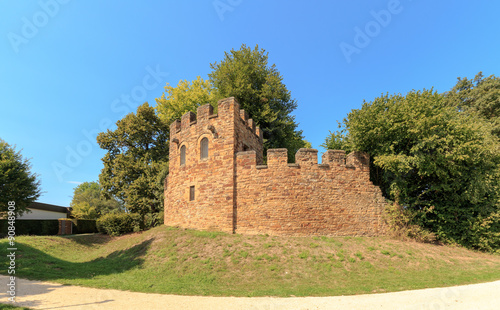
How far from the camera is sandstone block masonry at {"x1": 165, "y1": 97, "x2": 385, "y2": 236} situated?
13953 mm

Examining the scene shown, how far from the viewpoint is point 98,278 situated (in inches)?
437

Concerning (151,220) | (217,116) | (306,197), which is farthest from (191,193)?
(151,220)

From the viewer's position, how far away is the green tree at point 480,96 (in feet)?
78.3

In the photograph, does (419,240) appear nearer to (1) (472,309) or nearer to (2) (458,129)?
(2) (458,129)

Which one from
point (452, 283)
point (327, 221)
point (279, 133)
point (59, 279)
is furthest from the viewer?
point (279, 133)

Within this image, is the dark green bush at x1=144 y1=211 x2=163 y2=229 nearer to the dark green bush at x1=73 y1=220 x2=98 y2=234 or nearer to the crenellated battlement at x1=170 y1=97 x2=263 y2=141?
the dark green bush at x1=73 y1=220 x2=98 y2=234

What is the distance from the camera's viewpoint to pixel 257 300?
7.93 m

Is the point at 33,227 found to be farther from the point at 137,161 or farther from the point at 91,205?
the point at 91,205

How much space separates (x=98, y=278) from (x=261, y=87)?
1866cm

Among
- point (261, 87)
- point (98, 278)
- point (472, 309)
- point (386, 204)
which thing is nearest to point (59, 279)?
point (98, 278)

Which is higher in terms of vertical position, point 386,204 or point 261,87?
point 261,87

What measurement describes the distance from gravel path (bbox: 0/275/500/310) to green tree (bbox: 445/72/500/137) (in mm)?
20256

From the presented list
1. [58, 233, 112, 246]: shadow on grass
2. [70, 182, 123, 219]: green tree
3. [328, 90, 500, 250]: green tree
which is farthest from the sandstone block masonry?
[70, 182, 123, 219]: green tree

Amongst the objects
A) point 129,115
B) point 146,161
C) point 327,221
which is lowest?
point 327,221
